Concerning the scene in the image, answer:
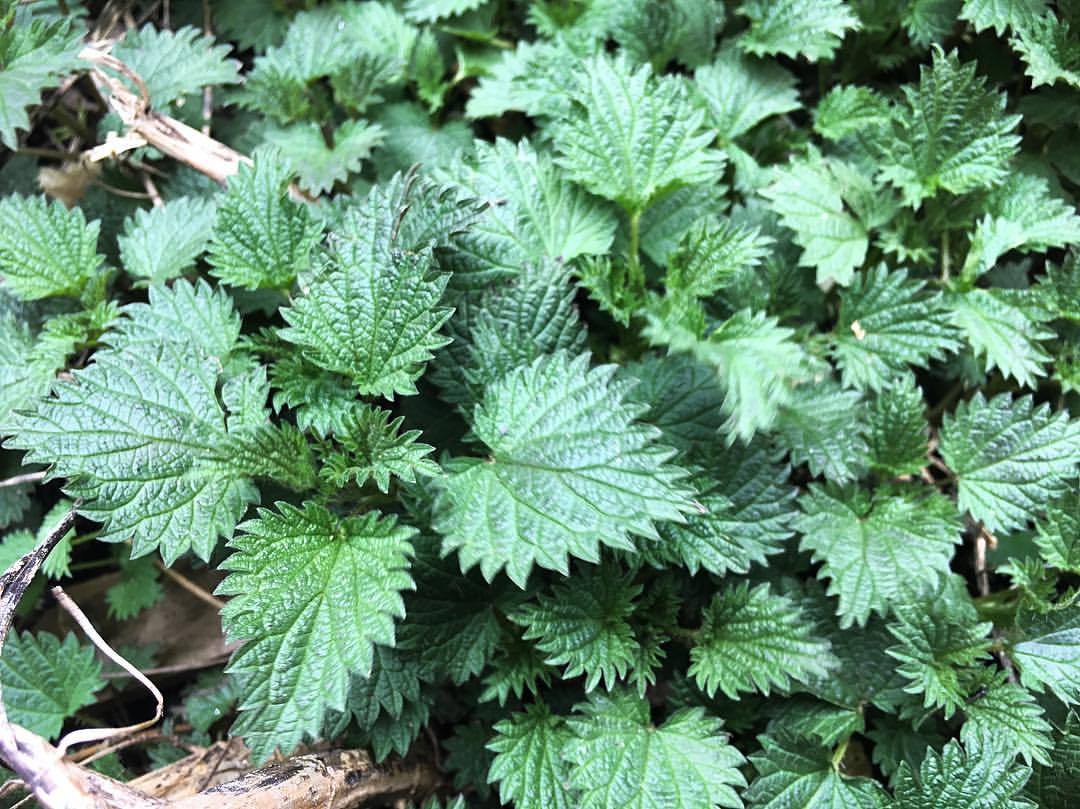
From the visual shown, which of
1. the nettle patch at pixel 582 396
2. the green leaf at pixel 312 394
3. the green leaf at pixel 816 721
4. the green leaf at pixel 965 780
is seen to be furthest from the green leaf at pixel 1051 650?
the green leaf at pixel 312 394

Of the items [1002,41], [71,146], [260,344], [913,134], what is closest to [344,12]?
[71,146]

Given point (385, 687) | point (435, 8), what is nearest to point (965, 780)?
point (385, 687)

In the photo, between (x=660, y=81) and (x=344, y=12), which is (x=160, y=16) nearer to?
(x=344, y=12)

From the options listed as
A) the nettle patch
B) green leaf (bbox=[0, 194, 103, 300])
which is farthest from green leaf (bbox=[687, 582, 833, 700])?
green leaf (bbox=[0, 194, 103, 300])

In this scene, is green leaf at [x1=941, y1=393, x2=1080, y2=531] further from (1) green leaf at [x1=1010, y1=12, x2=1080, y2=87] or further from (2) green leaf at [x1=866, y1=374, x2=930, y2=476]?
(1) green leaf at [x1=1010, y1=12, x2=1080, y2=87]

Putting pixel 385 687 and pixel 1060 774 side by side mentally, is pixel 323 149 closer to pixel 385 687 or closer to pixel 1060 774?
pixel 385 687

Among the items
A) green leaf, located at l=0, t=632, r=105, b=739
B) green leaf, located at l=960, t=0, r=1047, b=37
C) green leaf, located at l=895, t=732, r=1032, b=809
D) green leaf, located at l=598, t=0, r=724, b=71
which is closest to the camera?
green leaf, located at l=895, t=732, r=1032, b=809
